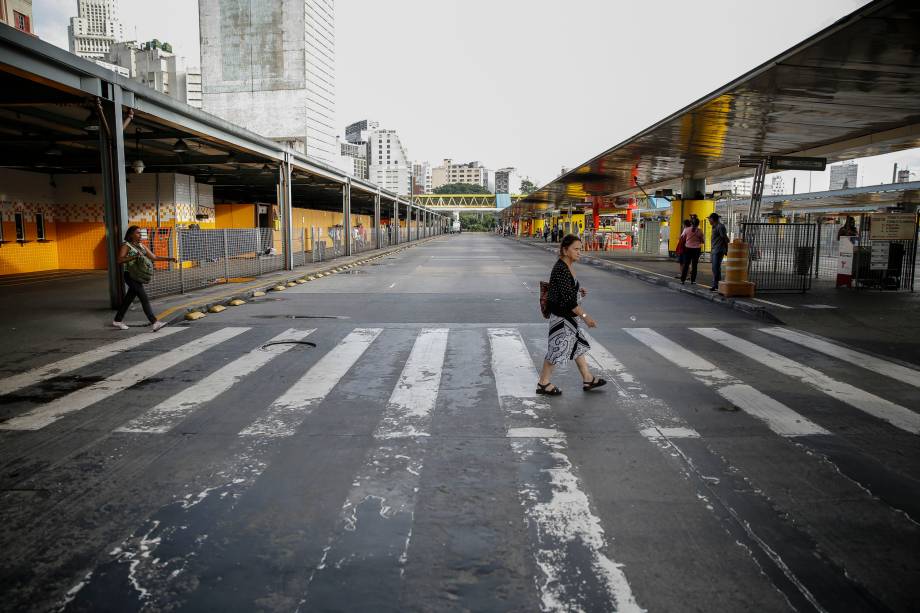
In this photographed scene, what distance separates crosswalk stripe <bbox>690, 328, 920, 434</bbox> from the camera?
20.5 feet

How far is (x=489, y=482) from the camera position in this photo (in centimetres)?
464

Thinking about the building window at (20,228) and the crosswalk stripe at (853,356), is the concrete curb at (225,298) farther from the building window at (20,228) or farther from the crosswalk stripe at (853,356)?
the crosswalk stripe at (853,356)

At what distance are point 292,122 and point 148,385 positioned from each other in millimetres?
124762

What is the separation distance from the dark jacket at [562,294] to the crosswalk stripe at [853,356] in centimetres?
440

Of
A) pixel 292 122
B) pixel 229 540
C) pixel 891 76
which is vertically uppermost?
pixel 292 122

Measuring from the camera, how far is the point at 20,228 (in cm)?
2223

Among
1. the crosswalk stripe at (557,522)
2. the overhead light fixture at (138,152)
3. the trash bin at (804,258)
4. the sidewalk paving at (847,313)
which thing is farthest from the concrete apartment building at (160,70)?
the crosswalk stripe at (557,522)

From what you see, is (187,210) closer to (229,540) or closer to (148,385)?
(148,385)

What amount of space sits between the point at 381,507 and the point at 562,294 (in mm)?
3445

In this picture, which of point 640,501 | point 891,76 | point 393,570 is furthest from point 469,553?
point 891,76

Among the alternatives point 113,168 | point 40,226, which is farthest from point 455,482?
point 40,226

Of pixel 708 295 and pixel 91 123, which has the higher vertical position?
pixel 91 123

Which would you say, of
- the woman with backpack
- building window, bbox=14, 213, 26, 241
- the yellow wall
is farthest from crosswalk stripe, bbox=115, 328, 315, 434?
the yellow wall

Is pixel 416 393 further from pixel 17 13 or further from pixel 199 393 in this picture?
pixel 17 13
